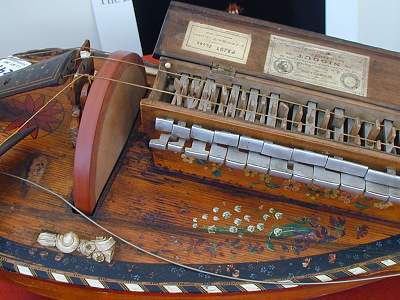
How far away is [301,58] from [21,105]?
58 centimetres

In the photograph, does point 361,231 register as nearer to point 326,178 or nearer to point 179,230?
point 326,178

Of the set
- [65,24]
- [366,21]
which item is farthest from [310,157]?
[65,24]

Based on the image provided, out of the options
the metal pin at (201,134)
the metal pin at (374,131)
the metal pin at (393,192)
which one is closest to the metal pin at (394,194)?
the metal pin at (393,192)

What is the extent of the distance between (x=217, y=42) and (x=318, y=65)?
195 mm

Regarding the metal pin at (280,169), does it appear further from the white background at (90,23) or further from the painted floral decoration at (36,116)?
the white background at (90,23)

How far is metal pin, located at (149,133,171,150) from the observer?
104 cm

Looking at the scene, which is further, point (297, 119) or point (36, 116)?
point (36, 116)

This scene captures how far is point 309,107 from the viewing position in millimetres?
1064

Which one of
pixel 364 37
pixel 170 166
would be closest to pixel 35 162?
pixel 170 166

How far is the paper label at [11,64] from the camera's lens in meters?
1.20

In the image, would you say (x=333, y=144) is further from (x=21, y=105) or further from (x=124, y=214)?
(x=21, y=105)

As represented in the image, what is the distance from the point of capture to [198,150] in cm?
103

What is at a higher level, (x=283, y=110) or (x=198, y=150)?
(x=283, y=110)

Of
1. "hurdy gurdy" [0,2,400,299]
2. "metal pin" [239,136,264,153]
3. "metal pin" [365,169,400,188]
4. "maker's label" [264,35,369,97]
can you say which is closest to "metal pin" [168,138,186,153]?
"hurdy gurdy" [0,2,400,299]
